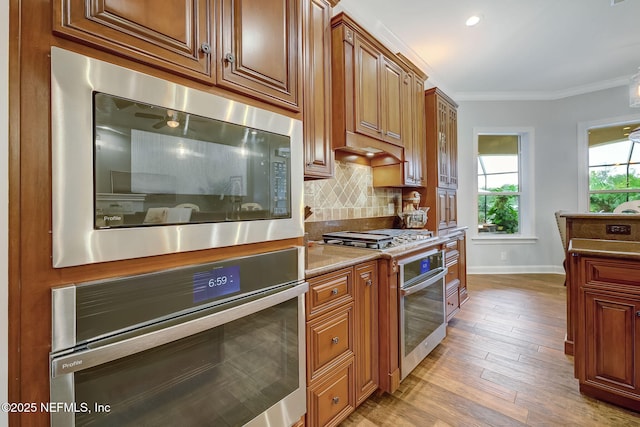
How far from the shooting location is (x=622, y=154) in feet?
12.8

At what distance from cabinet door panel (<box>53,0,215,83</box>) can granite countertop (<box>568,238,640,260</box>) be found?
7.05 feet

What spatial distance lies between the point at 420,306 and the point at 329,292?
2.96 ft

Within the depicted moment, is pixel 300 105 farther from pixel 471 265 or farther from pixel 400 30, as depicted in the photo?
pixel 471 265

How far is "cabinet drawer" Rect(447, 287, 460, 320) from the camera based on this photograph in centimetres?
252

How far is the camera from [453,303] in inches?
103

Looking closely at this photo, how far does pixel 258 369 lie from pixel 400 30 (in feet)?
10.2

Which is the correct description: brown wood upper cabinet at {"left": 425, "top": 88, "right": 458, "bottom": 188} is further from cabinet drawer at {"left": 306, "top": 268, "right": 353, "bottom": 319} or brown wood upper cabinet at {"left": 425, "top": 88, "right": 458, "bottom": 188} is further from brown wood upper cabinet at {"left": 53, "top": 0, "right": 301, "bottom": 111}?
brown wood upper cabinet at {"left": 53, "top": 0, "right": 301, "bottom": 111}

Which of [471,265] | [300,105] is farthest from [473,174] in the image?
[300,105]

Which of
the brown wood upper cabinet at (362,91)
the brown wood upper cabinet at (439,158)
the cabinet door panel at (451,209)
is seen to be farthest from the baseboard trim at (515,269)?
the brown wood upper cabinet at (362,91)

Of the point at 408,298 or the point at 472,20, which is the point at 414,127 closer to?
the point at 472,20

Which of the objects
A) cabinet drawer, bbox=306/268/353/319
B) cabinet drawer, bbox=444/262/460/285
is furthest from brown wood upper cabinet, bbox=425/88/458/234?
cabinet drawer, bbox=306/268/353/319

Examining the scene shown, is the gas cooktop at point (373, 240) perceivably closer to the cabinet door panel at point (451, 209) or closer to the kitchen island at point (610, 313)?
the kitchen island at point (610, 313)

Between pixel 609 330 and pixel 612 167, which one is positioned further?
pixel 612 167

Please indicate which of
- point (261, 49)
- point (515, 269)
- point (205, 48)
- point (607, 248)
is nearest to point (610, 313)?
point (607, 248)
